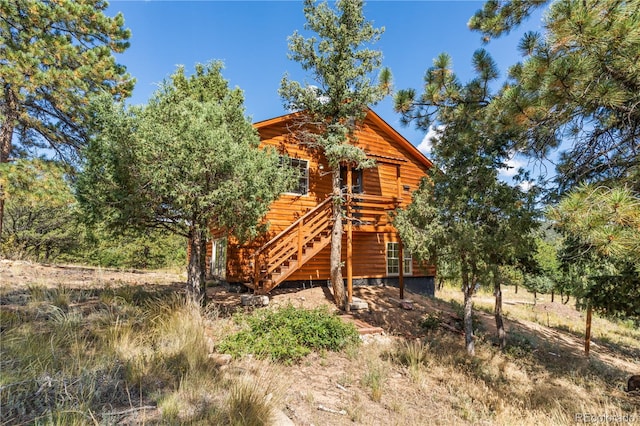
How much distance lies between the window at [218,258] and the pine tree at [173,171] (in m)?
5.42

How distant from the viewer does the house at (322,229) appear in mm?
10125

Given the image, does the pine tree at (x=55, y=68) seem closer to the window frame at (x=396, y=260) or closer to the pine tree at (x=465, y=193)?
the pine tree at (x=465, y=193)

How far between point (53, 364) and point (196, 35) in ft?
32.2

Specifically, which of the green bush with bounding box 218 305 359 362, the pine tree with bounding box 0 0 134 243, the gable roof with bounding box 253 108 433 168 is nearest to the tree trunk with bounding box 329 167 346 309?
the green bush with bounding box 218 305 359 362

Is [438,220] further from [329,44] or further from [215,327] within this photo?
[329,44]

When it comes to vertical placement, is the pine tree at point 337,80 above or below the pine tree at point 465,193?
above

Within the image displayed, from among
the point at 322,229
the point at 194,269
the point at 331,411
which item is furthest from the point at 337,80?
the point at 331,411

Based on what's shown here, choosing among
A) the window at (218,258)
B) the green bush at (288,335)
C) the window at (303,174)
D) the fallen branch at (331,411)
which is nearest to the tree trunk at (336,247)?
the window at (303,174)

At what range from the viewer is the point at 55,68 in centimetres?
914

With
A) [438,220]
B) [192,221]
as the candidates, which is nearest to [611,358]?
[438,220]

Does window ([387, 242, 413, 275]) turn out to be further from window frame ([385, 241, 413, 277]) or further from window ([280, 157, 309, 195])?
window ([280, 157, 309, 195])

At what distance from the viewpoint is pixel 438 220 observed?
7281 mm

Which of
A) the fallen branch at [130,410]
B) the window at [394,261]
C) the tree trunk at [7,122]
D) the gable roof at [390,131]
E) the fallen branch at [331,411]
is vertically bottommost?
the fallen branch at [331,411]

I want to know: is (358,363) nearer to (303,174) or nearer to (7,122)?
(303,174)
